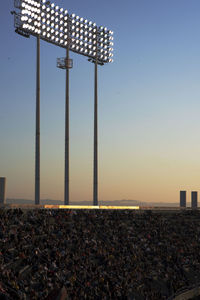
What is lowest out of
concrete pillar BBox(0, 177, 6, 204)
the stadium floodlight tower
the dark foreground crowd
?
the dark foreground crowd

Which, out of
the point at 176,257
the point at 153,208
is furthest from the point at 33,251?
the point at 153,208

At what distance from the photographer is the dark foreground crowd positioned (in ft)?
87.8

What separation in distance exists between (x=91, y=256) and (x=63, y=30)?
25140mm

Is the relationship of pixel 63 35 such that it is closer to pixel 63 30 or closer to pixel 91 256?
pixel 63 30

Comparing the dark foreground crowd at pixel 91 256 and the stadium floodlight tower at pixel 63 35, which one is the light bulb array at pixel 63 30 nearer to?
the stadium floodlight tower at pixel 63 35

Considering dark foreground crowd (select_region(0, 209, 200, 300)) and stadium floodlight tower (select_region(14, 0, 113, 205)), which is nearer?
dark foreground crowd (select_region(0, 209, 200, 300))

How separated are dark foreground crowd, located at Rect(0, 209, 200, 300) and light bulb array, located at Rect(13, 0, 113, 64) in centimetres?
1712

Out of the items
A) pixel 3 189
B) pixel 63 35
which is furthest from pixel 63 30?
pixel 3 189

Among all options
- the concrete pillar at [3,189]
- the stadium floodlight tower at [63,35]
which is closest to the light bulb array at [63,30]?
the stadium floodlight tower at [63,35]

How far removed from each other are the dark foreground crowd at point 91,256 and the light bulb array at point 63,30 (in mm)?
17123

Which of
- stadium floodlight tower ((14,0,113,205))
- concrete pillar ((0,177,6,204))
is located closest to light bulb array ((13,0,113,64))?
stadium floodlight tower ((14,0,113,205))

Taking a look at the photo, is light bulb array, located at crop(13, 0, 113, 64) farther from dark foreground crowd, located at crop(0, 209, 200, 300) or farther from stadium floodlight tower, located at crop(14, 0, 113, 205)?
dark foreground crowd, located at crop(0, 209, 200, 300)

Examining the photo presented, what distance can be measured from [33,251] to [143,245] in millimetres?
10552

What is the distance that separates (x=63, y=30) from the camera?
49.9 metres
